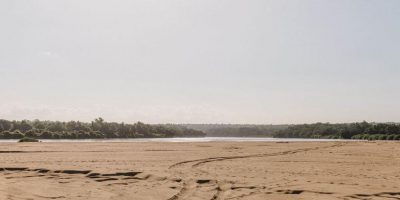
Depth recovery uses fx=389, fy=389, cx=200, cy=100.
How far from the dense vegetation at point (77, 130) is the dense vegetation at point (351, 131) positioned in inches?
1317

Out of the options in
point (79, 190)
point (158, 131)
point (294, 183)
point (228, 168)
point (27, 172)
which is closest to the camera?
point (79, 190)

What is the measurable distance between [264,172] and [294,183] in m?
3.16

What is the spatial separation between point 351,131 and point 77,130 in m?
58.9

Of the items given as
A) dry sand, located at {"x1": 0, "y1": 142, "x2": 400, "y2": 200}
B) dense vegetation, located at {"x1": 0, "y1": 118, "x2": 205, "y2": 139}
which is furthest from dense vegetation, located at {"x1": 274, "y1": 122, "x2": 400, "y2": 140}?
dry sand, located at {"x1": 0, "y1": 142, "x2": 400, "y2": 200}

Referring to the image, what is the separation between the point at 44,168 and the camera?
1686cm

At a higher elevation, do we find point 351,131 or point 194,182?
point 351,131

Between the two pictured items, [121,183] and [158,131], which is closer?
[121,183]

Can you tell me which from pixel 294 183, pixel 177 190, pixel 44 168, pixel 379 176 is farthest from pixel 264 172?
pixel 44 168

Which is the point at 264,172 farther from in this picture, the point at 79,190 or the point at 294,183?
the point at 79,190

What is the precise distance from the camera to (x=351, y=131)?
84.5 m

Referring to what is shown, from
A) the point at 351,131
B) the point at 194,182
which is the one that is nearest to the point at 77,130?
the point at 351,131

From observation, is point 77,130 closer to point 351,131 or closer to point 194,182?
point 351,131

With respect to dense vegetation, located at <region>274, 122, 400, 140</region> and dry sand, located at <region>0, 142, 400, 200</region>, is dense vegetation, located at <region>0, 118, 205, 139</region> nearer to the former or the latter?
dense vegetation, located at <region>274, 122, 400, 140</region>

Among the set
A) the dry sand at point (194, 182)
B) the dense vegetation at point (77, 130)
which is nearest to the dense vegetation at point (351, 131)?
the dense vegetation at point (77, 130)
